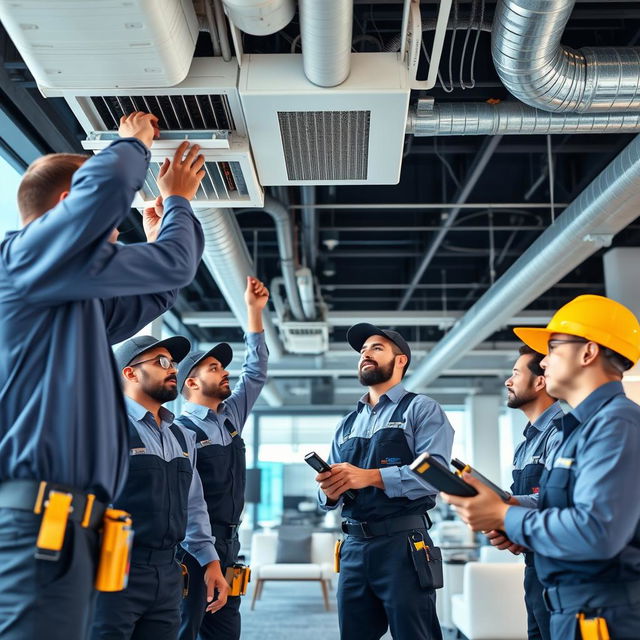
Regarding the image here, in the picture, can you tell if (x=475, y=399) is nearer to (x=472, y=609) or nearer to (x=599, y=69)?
(x=472, y=609)

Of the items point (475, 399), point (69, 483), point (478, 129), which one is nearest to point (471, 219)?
point (478, 129)

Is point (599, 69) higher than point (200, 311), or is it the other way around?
point (200, 311)

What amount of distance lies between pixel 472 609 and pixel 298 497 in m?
11.6

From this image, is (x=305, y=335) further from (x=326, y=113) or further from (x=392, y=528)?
(x=326, y=113)

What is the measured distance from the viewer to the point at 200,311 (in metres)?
9.55

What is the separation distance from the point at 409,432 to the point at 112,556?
1819 mm

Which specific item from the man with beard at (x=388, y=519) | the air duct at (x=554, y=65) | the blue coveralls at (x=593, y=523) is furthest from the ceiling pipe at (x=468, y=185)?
the blue coveralls at (x=593, y=523)

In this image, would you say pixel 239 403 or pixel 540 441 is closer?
pixel 540 441

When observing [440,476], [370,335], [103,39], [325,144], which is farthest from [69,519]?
[370,335]

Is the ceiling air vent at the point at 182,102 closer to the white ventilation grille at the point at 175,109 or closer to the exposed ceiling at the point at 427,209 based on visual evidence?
the white ventilation grille at the point at 175,109

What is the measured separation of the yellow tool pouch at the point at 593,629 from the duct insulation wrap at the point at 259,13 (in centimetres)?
207

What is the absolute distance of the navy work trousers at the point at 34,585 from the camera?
145 centimetres

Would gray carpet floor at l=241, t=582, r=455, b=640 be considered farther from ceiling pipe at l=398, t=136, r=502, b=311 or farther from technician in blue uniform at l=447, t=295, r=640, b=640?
technician in blue uniform at l=447, t=295, r=640, b=640

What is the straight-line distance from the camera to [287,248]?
242 inches
